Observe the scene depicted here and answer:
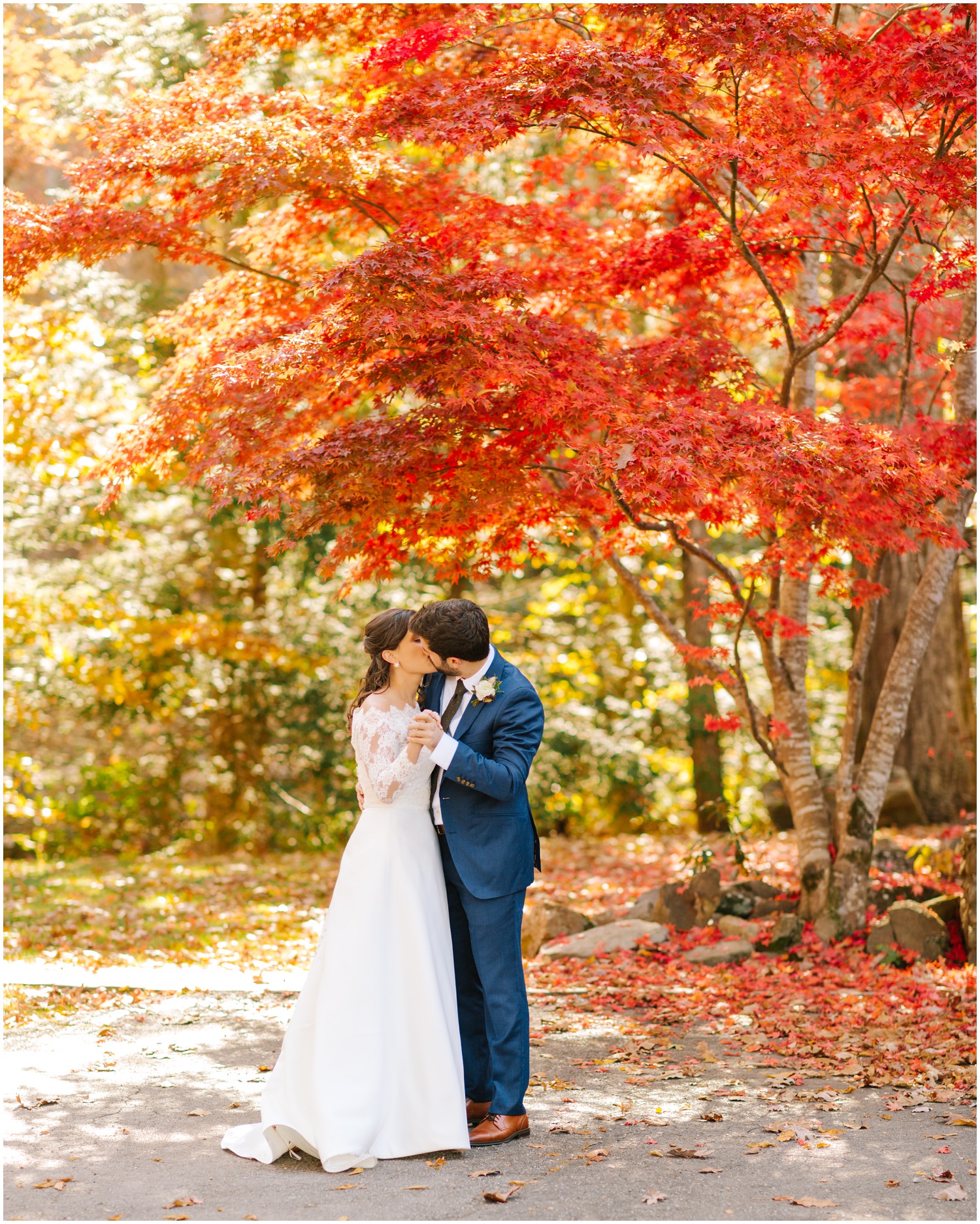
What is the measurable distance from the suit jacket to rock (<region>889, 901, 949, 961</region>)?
3.53 m

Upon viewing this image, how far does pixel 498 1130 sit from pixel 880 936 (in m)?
3.54

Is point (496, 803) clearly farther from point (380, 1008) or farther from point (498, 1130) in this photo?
point (498, 1130)

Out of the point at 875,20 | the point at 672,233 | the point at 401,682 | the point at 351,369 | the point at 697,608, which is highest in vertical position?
the point at 875,20

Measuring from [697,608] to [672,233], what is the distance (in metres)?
2.14

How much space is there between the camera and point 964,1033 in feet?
17.2

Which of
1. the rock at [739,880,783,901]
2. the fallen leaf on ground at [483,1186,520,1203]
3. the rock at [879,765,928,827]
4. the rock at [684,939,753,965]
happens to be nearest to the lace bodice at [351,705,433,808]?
the fallen leaf on ground at [483,1186,520,1203]

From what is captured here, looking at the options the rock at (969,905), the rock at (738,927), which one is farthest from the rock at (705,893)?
the rock at (969,905)

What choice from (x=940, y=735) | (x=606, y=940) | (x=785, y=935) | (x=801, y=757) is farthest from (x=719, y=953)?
(x=940, y=735)

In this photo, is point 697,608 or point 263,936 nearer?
point 697,608

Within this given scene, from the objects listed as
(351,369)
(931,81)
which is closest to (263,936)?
(351,369)

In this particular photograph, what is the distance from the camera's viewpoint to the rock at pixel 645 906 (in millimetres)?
7828

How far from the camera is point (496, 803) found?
3.97 meters

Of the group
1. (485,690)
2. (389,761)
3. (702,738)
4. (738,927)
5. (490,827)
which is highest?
(485,690)

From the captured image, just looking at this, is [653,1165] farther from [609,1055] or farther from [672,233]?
[672,233]
